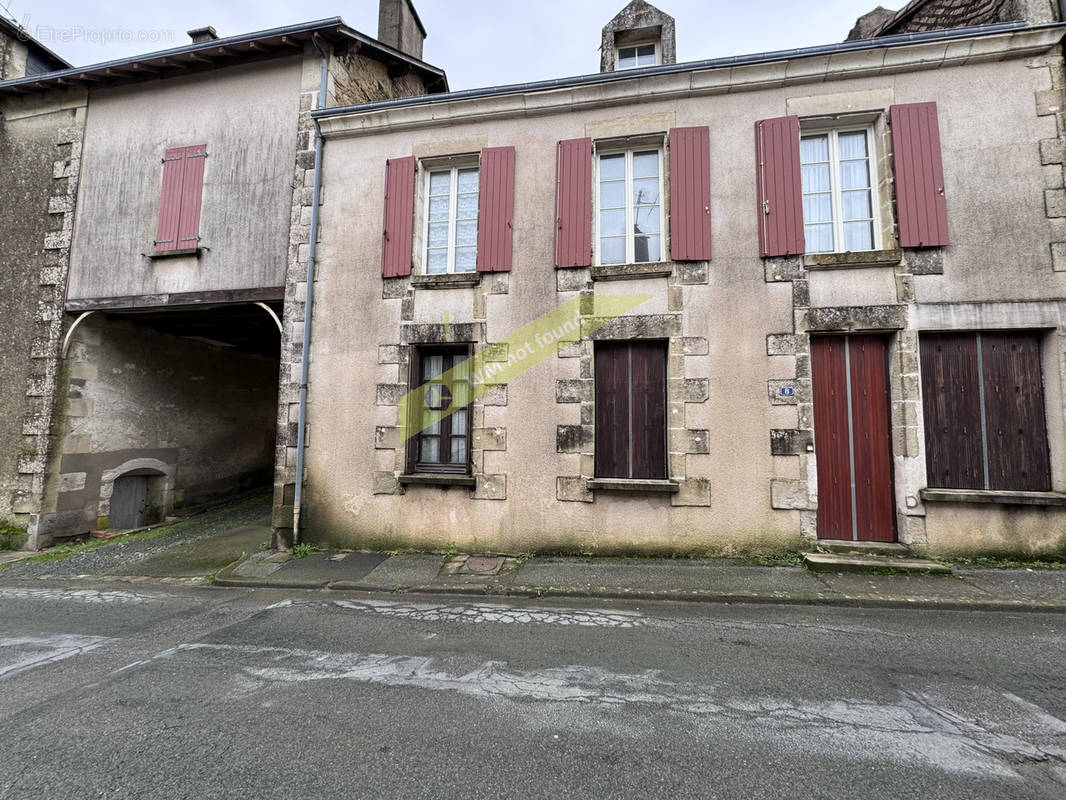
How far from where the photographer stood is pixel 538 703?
2.68m

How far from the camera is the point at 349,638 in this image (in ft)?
11.9

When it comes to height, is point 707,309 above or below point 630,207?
below

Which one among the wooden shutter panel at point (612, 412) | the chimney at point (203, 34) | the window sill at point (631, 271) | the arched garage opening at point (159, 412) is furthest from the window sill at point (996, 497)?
the chimney at point (203, 34)

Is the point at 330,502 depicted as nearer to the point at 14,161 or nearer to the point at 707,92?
the point at 707,92

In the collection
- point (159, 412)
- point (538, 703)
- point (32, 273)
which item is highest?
point (32, 273)

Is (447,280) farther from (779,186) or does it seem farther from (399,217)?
(779,186)

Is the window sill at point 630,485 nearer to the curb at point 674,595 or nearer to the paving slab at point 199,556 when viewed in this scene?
the curb at point 674,595

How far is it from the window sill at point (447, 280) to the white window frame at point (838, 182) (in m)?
4.11

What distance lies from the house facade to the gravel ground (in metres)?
2.32

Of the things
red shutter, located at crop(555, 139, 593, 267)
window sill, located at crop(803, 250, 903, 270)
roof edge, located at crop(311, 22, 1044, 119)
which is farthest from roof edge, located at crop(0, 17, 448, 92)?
window sill, located at crop(803, 250, 903, 270)

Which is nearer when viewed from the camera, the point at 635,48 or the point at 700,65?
the point at 700,65

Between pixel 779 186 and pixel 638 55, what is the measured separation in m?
4.13

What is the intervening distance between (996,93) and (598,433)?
5.92 metres

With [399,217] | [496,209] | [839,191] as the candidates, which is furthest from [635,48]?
[399,217]
